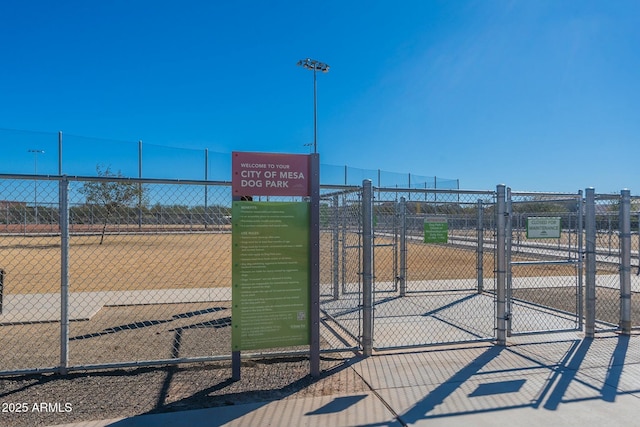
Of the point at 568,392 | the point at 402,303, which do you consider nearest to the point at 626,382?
the point at 568,392

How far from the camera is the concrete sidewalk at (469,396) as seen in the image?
359 cm

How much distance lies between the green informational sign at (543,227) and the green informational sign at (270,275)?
353 cm

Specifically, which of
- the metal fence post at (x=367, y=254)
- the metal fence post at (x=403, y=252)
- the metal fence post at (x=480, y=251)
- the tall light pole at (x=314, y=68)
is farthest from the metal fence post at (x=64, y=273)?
the tall light pole at (x=314, y=68)

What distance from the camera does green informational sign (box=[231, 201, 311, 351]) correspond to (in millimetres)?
4402

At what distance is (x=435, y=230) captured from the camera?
345 inches

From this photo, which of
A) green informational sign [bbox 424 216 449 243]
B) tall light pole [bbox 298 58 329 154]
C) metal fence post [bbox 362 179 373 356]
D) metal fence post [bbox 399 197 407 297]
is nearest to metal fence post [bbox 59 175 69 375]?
metal fence post [bbox 362 179 373 356]

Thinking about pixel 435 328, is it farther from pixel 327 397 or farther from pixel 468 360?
pixel 327 397

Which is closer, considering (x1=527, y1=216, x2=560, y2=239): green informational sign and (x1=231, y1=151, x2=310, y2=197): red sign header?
(x1=231, y1=151, x2=310, y2=197): red sign header

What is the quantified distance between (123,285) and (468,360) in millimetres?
8857

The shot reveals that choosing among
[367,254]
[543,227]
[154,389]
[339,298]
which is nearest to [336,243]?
[339,298]

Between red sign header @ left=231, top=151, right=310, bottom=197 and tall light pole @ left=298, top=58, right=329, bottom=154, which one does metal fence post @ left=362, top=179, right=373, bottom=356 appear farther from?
tall light pole @ left=298, top=58, right=329, bottom=154

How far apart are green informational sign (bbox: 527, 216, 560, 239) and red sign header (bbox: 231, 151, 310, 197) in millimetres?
3538

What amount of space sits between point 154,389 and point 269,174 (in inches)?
93.2

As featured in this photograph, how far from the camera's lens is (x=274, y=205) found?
4512mm
